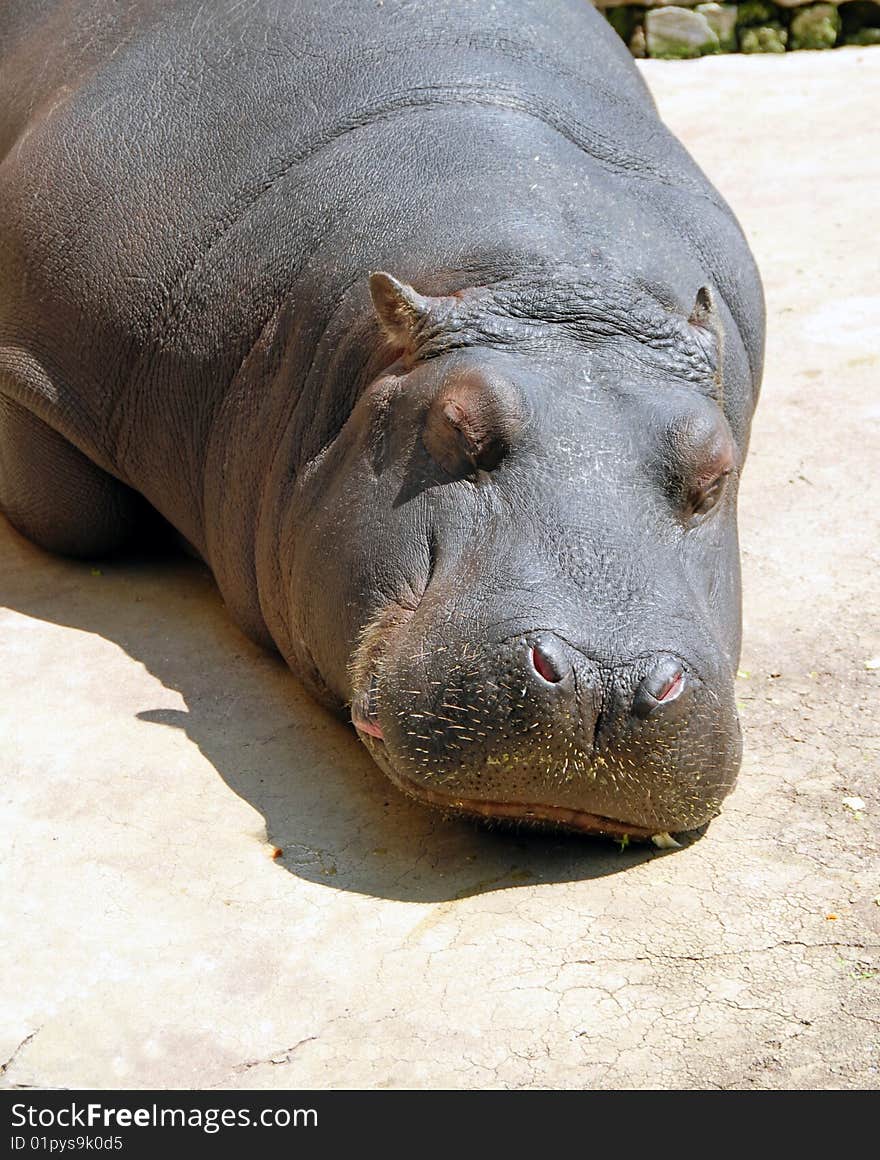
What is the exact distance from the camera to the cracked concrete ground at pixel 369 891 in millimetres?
3400

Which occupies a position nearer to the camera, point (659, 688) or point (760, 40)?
point (659, 688)

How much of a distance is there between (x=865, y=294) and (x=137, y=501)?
12.8ft

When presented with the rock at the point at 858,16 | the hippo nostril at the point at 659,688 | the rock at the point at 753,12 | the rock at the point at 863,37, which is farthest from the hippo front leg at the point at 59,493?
the rock at the point at 858,16

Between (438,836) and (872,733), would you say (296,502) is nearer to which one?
(438,836)

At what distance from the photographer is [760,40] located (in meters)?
13.5

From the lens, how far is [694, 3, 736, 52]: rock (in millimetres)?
13438

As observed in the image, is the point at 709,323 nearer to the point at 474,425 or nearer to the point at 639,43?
the point at 474,425

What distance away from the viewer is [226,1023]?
3.51m

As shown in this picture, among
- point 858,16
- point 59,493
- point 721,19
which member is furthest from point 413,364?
point 858,16

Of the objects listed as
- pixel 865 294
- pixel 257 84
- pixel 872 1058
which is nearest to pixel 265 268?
pixel 257 84

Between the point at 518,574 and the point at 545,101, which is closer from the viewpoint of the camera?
the point at 518,574

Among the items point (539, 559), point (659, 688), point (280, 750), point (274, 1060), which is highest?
point (539, 559)

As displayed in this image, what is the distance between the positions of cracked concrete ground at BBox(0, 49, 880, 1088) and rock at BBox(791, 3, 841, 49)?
8877 millimetres

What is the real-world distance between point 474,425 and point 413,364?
37 cm
